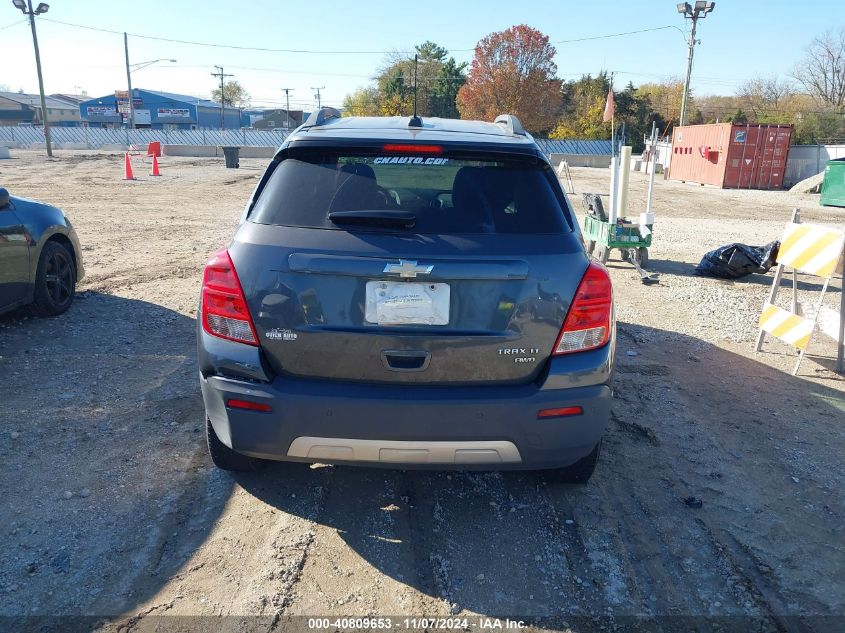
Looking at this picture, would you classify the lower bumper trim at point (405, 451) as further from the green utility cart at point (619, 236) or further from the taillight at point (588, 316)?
the green utility cart at point (619, 236)

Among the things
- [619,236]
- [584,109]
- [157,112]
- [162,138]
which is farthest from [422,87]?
[619,236]

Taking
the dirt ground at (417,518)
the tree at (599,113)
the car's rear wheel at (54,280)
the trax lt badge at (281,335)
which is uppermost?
the tree at (599,113)

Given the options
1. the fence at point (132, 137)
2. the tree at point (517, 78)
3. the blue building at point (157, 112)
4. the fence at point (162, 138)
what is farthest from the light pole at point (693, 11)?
the blue building at point (157, 112)

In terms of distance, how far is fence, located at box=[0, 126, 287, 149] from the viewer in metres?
52.3

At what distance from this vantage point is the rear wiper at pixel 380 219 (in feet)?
9.37

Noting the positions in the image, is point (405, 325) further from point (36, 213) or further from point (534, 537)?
point (36, 213)

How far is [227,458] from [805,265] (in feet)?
16.7

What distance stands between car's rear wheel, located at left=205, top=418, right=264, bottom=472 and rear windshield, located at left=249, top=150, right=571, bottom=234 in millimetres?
1244

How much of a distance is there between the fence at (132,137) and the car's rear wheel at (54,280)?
1843 inches

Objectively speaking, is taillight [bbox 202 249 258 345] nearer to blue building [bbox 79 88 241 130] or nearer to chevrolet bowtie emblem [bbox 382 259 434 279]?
chevrolet bowtie emblem [bbox 382 259 434 279]

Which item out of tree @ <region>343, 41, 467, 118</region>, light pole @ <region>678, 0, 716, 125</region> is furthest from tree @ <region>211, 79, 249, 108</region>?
light pole @ <region>678, 0, 716, 125</region>

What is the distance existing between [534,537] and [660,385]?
8.59 feet

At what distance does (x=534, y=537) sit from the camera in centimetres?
312

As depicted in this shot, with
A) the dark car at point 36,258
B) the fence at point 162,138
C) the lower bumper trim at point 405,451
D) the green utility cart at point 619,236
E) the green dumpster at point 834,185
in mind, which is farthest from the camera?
the fence at point 162,138
